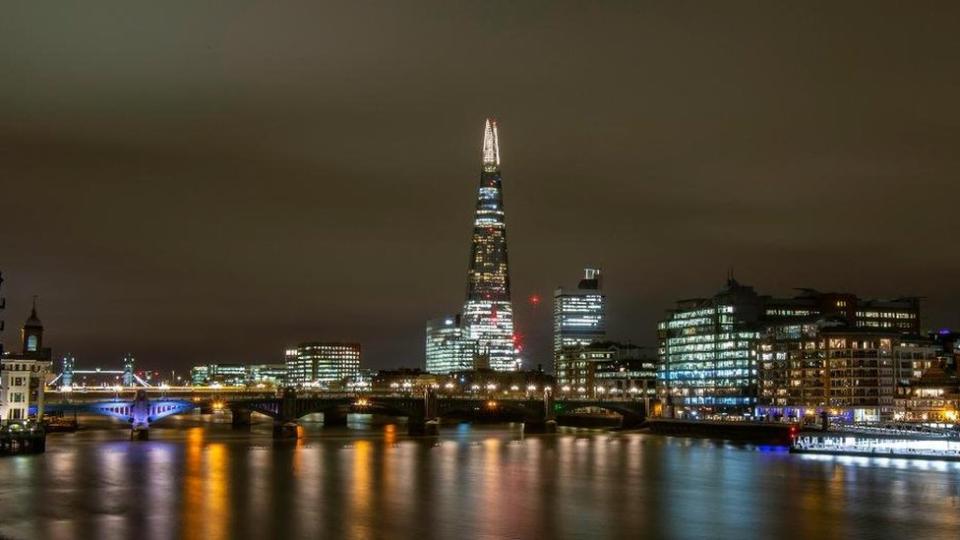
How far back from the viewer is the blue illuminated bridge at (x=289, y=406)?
497ft

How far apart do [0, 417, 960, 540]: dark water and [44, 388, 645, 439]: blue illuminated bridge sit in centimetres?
2268

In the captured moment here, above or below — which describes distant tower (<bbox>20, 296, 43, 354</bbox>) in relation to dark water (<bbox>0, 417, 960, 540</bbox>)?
above

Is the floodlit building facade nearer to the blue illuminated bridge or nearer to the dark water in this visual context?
the blue illuminated bridge

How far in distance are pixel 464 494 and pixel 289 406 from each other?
Answer: 77.8m

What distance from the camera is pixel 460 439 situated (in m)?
153

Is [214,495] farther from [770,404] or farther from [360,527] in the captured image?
[770,404]

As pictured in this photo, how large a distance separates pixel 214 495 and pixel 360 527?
1885 cm

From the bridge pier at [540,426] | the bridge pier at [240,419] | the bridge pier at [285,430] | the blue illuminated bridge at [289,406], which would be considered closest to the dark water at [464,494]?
the bridge pier at [285,430]

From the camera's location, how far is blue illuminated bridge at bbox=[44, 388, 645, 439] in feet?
497

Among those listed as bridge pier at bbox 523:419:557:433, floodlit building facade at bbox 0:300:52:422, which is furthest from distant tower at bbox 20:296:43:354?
bridge pier at bbox 523:419:557:433

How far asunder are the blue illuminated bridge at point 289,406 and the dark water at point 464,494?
74.4ft

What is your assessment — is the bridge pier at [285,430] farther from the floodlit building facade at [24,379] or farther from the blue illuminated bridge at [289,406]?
Answer: the floodlit building facade at [24,379]

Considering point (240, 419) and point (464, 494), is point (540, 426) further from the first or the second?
point (464, 494)

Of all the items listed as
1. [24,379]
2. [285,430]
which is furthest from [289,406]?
[24,379]
